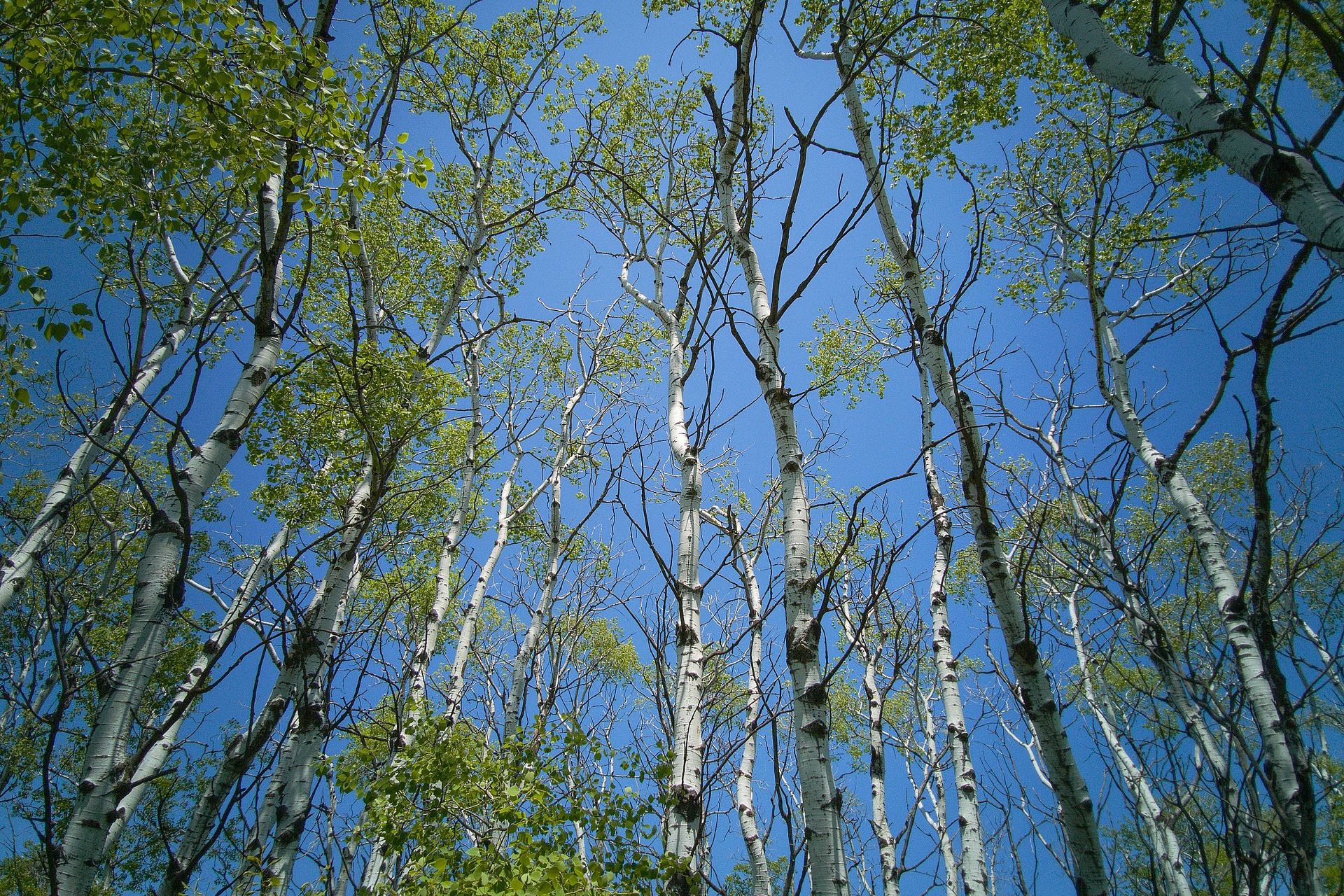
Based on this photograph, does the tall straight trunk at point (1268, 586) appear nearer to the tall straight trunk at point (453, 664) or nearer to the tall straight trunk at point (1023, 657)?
the tall straight trunk at point (1023, 657)

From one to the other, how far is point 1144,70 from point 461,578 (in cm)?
918

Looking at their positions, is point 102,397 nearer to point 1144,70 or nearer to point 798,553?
point 798,553

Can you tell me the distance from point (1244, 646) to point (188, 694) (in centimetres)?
632

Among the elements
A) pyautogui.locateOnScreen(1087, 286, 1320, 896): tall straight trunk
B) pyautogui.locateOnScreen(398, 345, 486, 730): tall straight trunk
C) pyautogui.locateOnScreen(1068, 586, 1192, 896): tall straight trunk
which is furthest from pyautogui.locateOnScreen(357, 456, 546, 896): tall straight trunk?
pyautogui.locateOnScreen(1068, 586, 1192, 896): tall straight trunk

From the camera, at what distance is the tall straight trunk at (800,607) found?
7.21 ft

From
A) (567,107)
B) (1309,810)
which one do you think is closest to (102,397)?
(567,107)

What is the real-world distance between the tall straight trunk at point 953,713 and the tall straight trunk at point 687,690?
7.57ft

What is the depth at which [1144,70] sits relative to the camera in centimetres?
305

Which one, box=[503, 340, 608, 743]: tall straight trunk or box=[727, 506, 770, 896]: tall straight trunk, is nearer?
box=[727, 506, 770, 896]: tall straight trunk

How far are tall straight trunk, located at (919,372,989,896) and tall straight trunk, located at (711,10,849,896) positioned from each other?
256 cm

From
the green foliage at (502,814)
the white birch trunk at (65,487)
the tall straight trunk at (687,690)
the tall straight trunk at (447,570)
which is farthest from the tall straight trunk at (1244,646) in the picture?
the white birch trunk at (65,487)

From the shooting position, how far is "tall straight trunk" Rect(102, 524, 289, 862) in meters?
2.01

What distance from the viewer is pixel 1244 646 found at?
431cm

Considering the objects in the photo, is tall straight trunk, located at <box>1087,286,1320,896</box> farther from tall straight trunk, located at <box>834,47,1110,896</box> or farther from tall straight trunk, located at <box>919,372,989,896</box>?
tall straight trunk, located at <box>919,372,989,896</box>
